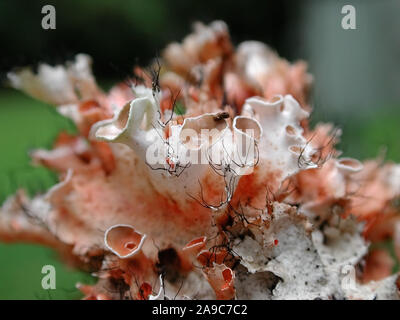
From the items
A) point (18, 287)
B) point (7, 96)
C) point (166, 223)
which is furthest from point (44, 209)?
point (7, 96)

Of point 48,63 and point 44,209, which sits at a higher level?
point 48,63

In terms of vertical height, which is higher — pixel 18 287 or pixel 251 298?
pixel 251 298
